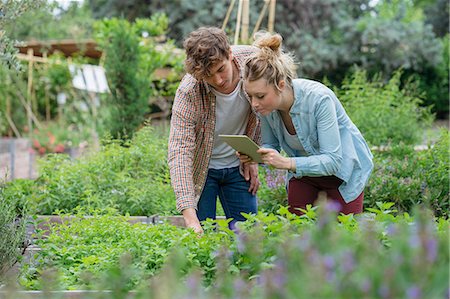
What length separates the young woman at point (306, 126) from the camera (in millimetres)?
3104

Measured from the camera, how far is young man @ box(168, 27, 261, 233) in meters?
3.29

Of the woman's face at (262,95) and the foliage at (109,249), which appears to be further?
the woman's face at (262,95)

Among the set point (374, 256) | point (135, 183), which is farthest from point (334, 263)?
point (135, 183)

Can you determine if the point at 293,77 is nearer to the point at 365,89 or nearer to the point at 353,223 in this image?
the point at 353,223

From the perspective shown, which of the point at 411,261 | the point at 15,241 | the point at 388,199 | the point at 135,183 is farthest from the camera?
the point at 135,183

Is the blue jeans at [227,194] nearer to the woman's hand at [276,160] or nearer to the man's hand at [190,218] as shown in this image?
the man's hand at [190,218]

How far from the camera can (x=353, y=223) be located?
256 centimetres

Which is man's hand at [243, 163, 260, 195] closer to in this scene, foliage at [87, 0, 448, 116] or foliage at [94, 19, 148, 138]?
foliage at [94, 19, 148, 138]

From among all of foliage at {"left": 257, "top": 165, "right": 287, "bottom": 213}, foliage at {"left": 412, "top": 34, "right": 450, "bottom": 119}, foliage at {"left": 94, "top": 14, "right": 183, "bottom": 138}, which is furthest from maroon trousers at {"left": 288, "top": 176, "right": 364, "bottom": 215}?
foliage at {"left": 412, "top": 34, "right": 450, "bottom": 119}

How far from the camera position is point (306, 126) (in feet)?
10.7

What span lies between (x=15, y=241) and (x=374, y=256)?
82.9 inches

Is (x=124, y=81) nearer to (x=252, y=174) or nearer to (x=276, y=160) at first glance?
(x=252, y=174)

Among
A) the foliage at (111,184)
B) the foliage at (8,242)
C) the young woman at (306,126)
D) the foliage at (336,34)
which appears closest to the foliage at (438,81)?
the foliage at (336,34)

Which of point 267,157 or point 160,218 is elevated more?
point 267,157
